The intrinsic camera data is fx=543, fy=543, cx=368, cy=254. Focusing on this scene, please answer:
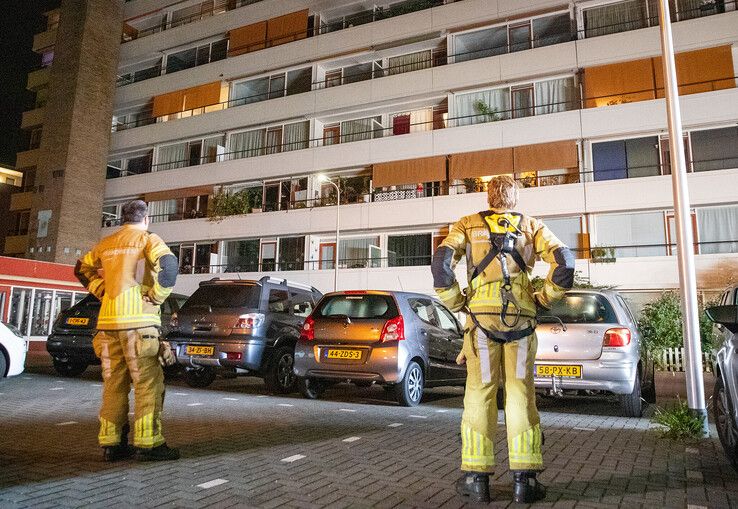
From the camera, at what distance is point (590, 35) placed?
22.8m

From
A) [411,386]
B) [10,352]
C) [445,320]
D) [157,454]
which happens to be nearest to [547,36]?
[445,320]

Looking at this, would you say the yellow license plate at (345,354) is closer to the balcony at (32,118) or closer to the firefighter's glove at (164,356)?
the firefighter's glove at (164,356)

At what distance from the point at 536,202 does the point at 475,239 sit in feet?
63.1

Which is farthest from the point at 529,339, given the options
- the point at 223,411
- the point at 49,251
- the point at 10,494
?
the point at 49,251

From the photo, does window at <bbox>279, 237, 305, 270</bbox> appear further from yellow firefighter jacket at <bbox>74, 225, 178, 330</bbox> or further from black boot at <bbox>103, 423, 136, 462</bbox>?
black boot at <bbox>103, 423, 136, 462</bbox>

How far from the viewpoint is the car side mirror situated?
4039 mm

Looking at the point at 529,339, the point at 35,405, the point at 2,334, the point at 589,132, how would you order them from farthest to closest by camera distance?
the point at 589,132 < the point at 2,334 < the point at 35,405 < the point at 529,339

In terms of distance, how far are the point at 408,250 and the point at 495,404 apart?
21.1 metres

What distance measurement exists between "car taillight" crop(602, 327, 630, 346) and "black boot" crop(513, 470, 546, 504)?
3.90m

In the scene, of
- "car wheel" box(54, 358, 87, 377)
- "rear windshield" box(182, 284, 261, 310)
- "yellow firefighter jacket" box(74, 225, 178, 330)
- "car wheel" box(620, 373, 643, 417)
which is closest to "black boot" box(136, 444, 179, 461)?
"yellow firefighter jacket" box(74, 225, 178, 330)

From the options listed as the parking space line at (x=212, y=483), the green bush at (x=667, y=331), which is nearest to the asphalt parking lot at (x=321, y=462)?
the parking space line at (x=212, y=483)

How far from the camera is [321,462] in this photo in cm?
433

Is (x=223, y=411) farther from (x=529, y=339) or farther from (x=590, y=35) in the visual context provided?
(x=590, y=35)

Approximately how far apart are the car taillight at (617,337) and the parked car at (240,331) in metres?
5.01
